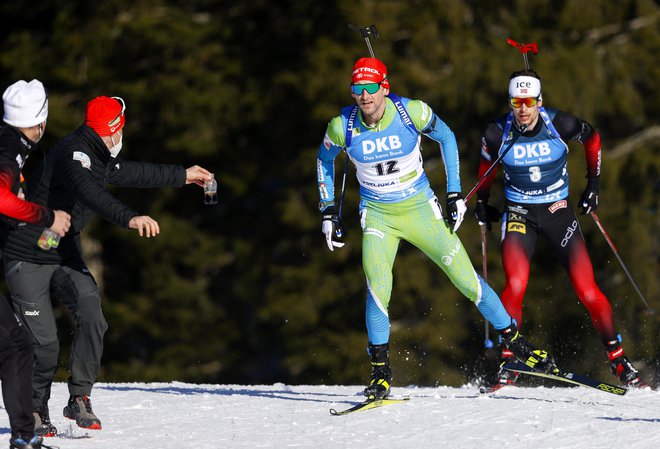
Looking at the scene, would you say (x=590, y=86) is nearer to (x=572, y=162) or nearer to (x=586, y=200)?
(x=572, y=162)

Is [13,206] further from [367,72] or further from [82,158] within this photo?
[367,72]

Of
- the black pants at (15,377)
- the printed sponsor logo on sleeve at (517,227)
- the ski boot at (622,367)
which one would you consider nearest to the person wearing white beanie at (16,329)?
the black pants at (15,377)

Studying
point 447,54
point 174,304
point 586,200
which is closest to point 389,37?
point 447,54

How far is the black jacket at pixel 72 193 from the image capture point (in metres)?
8.02

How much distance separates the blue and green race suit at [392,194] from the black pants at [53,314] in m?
1.94

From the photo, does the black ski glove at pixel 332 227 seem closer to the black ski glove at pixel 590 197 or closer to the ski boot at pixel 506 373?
the ski boot at pixel 506 373

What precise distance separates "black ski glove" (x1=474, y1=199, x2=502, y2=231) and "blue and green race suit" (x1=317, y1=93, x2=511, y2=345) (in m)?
1.06

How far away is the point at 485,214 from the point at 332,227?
1658 mm

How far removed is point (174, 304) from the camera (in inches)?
1024

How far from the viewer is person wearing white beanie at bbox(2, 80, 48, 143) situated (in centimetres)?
752

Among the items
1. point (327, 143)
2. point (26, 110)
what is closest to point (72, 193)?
point (26, 110)

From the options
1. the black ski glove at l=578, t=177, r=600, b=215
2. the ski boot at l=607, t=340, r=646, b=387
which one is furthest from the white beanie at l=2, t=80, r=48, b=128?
the ski boot at l=607, t=340, r=646, b=387

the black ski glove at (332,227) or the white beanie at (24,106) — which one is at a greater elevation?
the white beanie at (24,106)

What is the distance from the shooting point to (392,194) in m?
9.39
